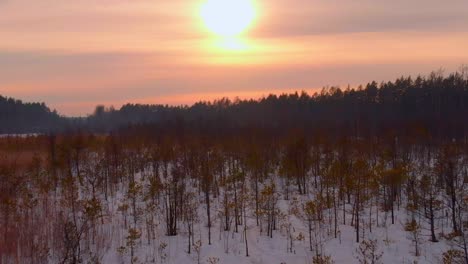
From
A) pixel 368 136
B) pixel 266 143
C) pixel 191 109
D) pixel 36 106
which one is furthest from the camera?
pixel 36 106

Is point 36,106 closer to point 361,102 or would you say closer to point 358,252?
point 361,102

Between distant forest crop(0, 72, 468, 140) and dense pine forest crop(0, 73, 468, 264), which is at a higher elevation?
distant forest crop(0, 72, 468, 140)

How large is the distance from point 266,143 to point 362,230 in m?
18.0

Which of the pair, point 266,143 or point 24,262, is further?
point 266,143

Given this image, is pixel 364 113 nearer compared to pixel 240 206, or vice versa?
pixel 240 206

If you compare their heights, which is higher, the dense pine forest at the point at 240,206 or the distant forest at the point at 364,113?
the distant forest at the point at 364,113

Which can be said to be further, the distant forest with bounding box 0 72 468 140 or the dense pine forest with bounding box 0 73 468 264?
the distant forest with bounding box 0 72 468 140

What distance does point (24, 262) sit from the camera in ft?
46.4

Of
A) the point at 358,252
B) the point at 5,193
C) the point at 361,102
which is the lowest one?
the point at 358,252

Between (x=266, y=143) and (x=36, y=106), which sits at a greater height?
(x=36, y=106)

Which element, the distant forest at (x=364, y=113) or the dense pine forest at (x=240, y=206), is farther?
the distant forest at (x=364, y=113)

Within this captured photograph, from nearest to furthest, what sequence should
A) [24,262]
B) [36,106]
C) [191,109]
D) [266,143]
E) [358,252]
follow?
[24,262] → [358,252] → [266,143] → [191,109] → [36,106]

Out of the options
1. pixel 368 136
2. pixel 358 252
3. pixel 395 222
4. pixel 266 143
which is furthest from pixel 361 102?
pixel 358 252

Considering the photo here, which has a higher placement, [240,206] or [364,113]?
[364,113]
